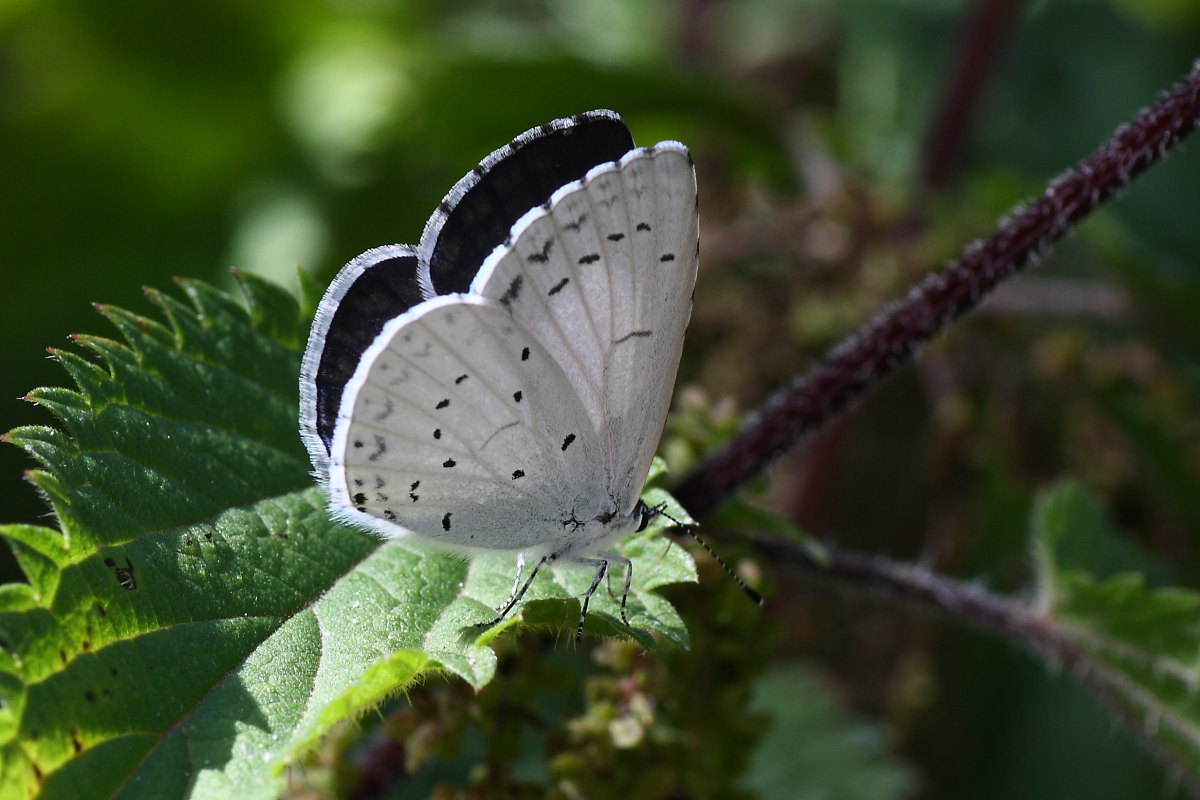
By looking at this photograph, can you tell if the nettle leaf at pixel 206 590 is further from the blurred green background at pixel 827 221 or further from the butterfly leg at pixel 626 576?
the blurred green background at pixel 827 221

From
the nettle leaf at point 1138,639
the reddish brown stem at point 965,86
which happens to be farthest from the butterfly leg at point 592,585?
the reddish brown stem at point 965,86

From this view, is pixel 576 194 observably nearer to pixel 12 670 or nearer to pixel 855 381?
pixel 855 381

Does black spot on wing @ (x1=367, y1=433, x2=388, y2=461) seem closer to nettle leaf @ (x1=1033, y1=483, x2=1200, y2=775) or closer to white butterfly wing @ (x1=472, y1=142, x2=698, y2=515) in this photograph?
white butterfly wing @ (x1=472, y1=142, x2=698, y2=515)

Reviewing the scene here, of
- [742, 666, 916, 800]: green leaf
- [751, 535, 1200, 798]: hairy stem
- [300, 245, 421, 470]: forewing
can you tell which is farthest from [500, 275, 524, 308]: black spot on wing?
[742, 666, 916, 800]: green leaf

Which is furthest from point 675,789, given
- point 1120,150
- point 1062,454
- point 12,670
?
point 1062,454

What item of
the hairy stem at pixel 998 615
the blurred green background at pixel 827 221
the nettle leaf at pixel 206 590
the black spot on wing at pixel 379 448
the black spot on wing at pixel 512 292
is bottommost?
the nettle leaf at pixel 206 590

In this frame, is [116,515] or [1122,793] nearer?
[116,515]
